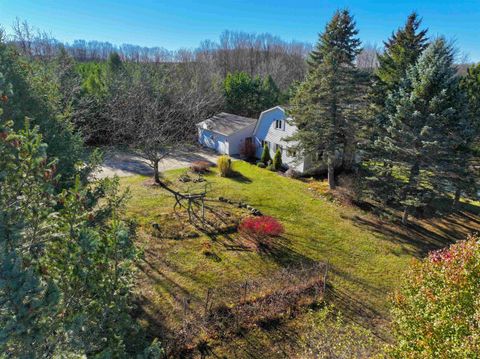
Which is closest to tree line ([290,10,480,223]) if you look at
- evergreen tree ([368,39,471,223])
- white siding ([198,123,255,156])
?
evergreen tree ([368,39,471,223])

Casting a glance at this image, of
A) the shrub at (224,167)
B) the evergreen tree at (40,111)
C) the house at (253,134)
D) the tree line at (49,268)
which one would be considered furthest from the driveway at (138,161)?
the tree line at (49,268)

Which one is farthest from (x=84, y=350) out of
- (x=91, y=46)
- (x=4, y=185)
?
(x=91, y=46)

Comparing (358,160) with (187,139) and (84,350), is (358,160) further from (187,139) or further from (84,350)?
(84,350)

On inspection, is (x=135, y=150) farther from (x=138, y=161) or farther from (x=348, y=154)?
(x=348, y=154)

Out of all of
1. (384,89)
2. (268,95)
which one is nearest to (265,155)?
(384,89)

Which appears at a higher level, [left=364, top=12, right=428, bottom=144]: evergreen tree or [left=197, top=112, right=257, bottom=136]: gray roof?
[left=364, top=12, right=428, bottom=144]: evergreen tree

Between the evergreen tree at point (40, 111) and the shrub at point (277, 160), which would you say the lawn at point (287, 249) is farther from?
the evergreen tree at point (40, 111)

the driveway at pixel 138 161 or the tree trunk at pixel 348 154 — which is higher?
the tree trunk at pixel 348 154

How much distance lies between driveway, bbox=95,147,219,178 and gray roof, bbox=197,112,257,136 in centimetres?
268

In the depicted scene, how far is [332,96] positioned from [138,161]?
18.1 metres

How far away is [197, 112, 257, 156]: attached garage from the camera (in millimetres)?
32281

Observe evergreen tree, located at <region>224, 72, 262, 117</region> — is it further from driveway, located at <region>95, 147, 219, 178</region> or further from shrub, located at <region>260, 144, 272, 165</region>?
shrub, located at <region>260, 144, 272, 165</region>

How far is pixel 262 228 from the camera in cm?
1656

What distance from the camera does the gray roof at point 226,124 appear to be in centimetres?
3256
